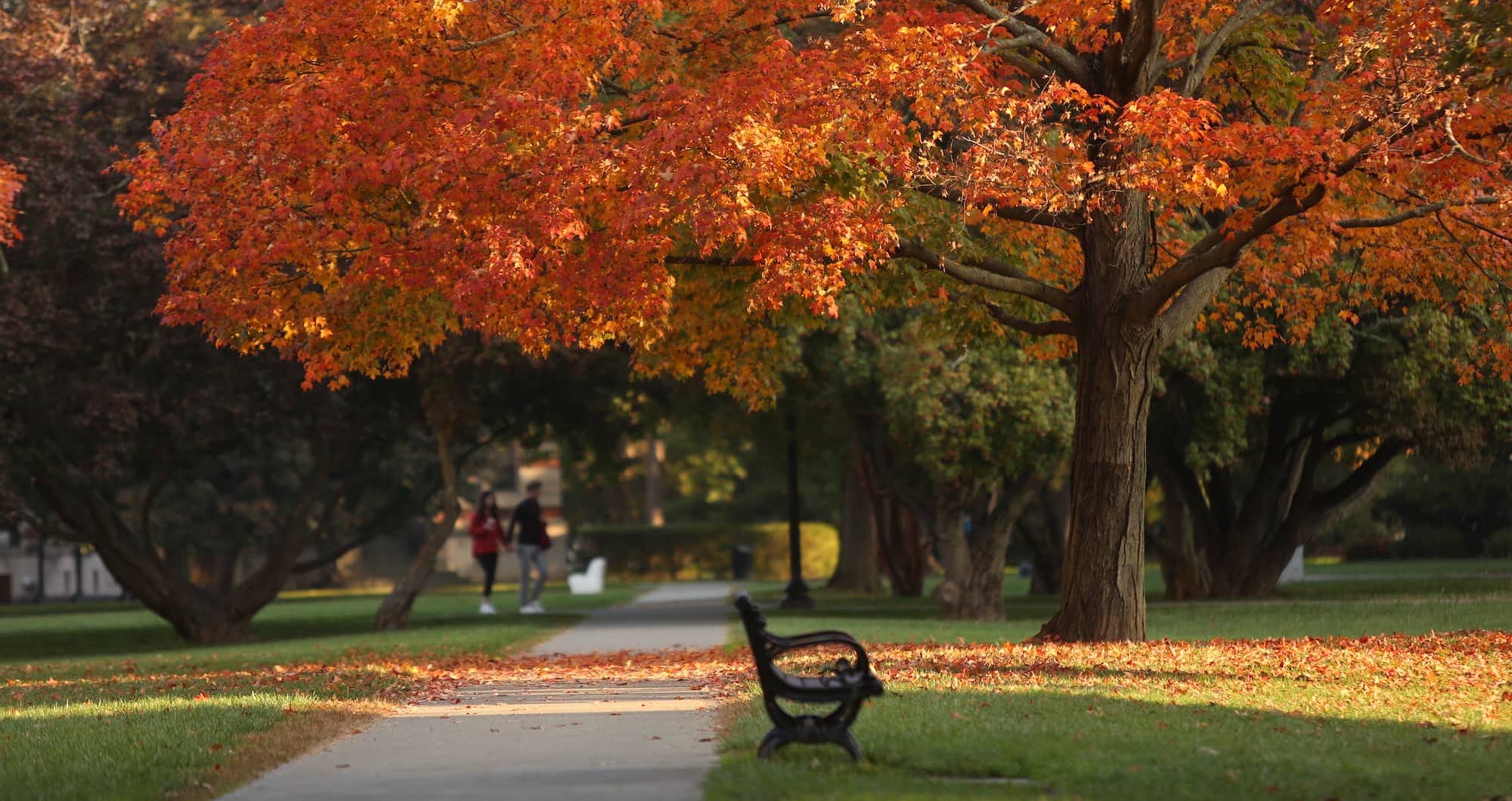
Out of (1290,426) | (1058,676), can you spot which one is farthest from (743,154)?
(1290,426)

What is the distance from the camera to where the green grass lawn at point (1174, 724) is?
7.95m

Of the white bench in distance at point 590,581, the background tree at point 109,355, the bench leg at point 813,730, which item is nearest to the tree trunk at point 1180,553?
the background tree at point 109,355

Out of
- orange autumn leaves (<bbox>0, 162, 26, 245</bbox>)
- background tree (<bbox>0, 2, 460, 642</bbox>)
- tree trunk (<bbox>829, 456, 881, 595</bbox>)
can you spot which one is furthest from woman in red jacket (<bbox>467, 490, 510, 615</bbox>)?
tree trunk (<bbox>829, 456, 881, 595</bbox>)

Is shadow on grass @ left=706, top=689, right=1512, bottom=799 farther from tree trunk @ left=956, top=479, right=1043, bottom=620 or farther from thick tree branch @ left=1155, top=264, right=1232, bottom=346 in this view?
tree trunk @ left=956, top=479, right=1043, bottom=620

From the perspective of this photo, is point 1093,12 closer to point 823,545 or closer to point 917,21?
point 917,21

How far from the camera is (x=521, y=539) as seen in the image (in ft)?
93.1

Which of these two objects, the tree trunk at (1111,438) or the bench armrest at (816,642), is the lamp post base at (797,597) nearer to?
the tree trunk at (1111,438)

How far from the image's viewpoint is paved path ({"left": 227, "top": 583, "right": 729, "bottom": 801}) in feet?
26.7

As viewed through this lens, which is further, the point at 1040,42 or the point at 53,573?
the point at 53,573

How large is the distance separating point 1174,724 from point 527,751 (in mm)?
3580

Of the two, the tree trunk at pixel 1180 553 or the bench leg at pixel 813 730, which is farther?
the tree trunk at pixel 1180 553

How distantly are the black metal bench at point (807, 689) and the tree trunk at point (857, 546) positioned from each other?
30314 millimetres

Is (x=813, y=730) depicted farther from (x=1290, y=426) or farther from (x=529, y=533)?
(x=1290, y=426)

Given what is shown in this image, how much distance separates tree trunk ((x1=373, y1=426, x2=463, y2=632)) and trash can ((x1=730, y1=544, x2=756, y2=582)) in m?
24.1
